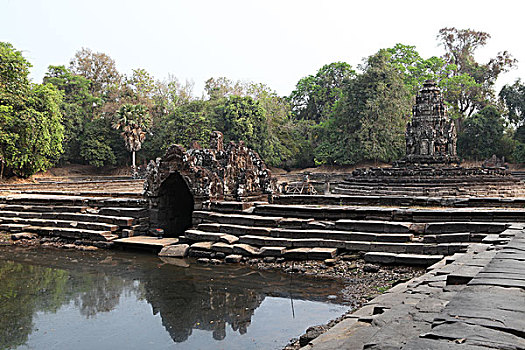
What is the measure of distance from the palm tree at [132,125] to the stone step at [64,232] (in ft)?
84.1

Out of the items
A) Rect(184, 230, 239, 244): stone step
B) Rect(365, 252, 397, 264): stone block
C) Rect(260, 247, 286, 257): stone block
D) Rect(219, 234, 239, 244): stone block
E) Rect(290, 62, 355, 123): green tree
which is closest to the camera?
Rect(365, 252, 397, 264): stone block

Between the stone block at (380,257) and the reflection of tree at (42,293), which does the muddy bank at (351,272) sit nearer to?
the stone block at (380,257)

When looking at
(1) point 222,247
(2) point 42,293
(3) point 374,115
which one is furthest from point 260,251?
(3) point 374,115

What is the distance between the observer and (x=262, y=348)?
5.32 m

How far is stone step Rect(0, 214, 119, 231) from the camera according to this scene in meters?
12.5

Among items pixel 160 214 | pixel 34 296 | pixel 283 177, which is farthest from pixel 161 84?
pixel 34 296

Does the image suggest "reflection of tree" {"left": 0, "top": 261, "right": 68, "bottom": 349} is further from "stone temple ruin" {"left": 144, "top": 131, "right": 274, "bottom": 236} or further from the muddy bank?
"stone temple ruin" {"left": 144, "top": 131, "right": 274, "bottom": 236}

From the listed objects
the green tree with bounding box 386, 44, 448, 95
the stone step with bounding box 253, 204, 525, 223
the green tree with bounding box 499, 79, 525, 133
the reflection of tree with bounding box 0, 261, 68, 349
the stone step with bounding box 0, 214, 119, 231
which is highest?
the green tree with bounding box 386, 44, 448, 95

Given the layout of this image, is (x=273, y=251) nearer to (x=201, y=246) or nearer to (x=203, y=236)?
(x=201, y=246)

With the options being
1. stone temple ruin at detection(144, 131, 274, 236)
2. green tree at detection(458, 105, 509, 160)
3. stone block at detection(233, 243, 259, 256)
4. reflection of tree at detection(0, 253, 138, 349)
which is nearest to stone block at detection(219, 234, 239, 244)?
stone block at detection(233, 243, 259, 256)

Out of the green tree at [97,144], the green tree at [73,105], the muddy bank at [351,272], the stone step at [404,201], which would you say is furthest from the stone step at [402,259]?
the green tree at [73,105]

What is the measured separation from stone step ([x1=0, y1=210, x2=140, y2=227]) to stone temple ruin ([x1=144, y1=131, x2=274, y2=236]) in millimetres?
752

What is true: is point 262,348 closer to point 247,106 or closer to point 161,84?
point 247,106

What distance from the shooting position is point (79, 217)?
43.6ft
